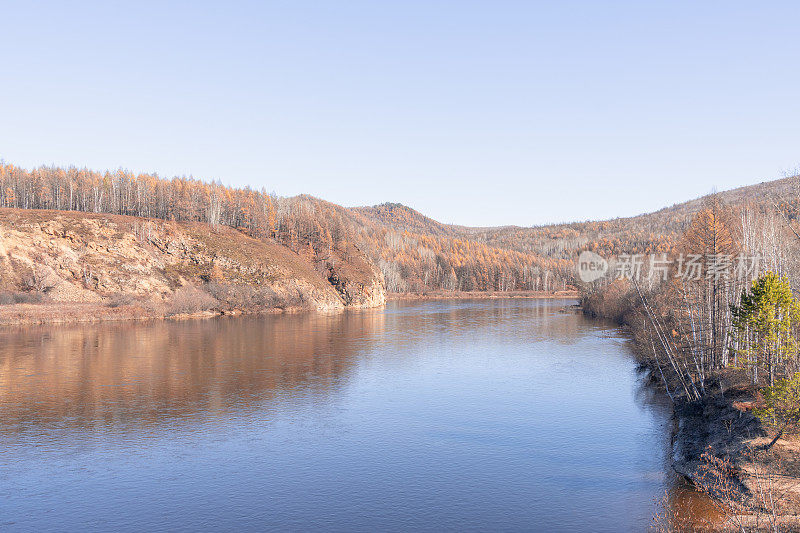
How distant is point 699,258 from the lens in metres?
39.5

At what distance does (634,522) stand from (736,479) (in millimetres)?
5263

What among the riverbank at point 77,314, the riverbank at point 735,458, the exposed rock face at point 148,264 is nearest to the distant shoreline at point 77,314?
the riverbank at point 77,314

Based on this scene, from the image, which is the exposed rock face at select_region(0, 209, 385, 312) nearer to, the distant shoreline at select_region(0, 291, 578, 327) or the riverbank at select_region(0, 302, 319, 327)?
the distant shoreline at select_region(0, 291, 578, 327)

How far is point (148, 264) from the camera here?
104 metres

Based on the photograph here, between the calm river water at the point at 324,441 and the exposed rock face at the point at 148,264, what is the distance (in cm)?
4014

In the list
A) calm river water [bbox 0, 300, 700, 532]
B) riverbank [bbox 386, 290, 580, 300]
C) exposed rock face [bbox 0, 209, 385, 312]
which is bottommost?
calm river water [bbox 0, 300, 700, 532]

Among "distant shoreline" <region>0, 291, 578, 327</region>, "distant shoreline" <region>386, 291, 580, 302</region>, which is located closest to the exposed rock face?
"distant shoreline" <region>0, 291, 578, 327</region>

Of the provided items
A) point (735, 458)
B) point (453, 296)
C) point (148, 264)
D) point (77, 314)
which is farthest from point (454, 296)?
point (735, 458)

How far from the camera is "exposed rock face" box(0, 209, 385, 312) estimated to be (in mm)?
91000

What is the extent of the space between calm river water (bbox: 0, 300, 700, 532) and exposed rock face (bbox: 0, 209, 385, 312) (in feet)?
132

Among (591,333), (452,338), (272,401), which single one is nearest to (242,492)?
(272,401)

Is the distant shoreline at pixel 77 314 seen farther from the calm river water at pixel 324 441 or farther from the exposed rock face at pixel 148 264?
the calm river water at pixel 324 441

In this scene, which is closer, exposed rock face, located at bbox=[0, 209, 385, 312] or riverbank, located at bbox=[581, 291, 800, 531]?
riverbank, located at bbox=[581, 291, 800, 531]

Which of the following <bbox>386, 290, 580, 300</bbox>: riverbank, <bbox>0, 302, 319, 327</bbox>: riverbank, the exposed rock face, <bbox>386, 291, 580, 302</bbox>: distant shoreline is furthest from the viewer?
<bbox>386, 290, 580, 300</bbox>: riverbank
